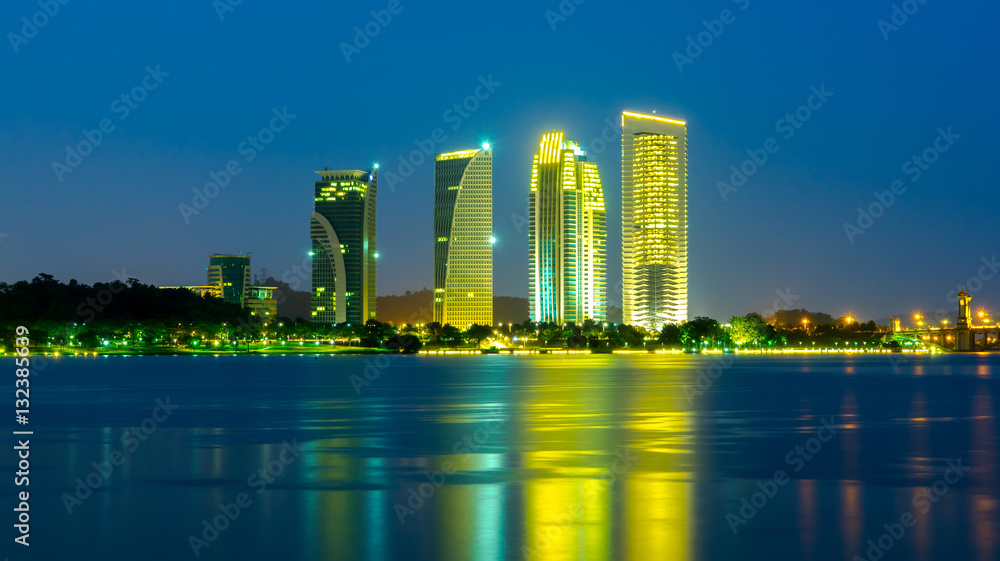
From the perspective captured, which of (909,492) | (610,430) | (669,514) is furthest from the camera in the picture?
(610,430)

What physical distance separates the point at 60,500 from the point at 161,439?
554 inches

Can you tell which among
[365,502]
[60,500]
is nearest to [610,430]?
[365,502]

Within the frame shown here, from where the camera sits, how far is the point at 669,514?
22734 mm

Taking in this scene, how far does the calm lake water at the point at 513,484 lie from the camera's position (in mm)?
19906

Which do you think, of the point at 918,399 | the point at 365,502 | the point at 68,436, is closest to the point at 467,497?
the point at 365,502

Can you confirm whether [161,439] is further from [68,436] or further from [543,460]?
[543,460]

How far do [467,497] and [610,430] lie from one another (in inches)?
700

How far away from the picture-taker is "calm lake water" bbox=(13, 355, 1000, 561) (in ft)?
65.3

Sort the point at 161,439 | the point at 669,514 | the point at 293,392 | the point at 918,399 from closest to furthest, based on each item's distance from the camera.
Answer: the point at 669,514 < the point at 161,439 < the point at 918,399 < the point at 293,392

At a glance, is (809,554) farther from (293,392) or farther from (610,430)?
(293,392)

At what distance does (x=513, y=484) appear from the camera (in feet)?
88.9

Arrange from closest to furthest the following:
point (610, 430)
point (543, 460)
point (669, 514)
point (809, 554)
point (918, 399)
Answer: point (809, 554) → point (669, 514) → point (543, 460) → point (610, 430) → point (918, 399)

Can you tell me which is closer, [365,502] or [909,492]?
[365,502]

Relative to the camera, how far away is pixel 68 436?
132 feet
